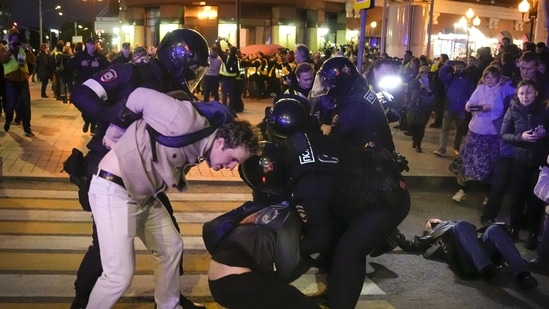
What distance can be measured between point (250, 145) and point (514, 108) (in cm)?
443

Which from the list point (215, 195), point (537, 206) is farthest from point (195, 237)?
point (537, 206)

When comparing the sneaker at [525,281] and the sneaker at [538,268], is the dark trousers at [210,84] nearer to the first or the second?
the sneaker at [538,268]

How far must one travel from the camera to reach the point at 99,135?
4.27 meters

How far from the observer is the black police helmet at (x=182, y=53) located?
435cm

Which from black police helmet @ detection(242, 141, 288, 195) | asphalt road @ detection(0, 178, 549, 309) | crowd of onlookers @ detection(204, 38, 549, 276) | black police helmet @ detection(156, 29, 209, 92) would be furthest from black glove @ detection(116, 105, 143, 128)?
crowd of onlookers @ detection(204, 38, 549, 276)

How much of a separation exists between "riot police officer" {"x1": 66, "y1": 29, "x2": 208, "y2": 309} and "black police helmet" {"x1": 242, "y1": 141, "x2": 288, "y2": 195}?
2.64 ft

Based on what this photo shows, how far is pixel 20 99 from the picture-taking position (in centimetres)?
1135

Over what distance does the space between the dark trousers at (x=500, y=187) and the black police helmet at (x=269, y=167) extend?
4183mm

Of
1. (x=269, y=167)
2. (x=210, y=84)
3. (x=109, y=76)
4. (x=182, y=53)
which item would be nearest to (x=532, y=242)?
(x=269, y=167)

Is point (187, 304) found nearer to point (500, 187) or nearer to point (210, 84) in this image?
point (500, 187)

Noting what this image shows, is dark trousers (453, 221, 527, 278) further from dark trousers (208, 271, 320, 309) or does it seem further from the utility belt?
the utility belt

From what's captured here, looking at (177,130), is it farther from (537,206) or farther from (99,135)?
(537,206)

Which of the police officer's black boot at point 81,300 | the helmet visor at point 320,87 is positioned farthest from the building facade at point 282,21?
the police officer's black boot at point 81,300

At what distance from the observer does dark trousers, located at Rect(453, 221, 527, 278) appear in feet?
17.0
